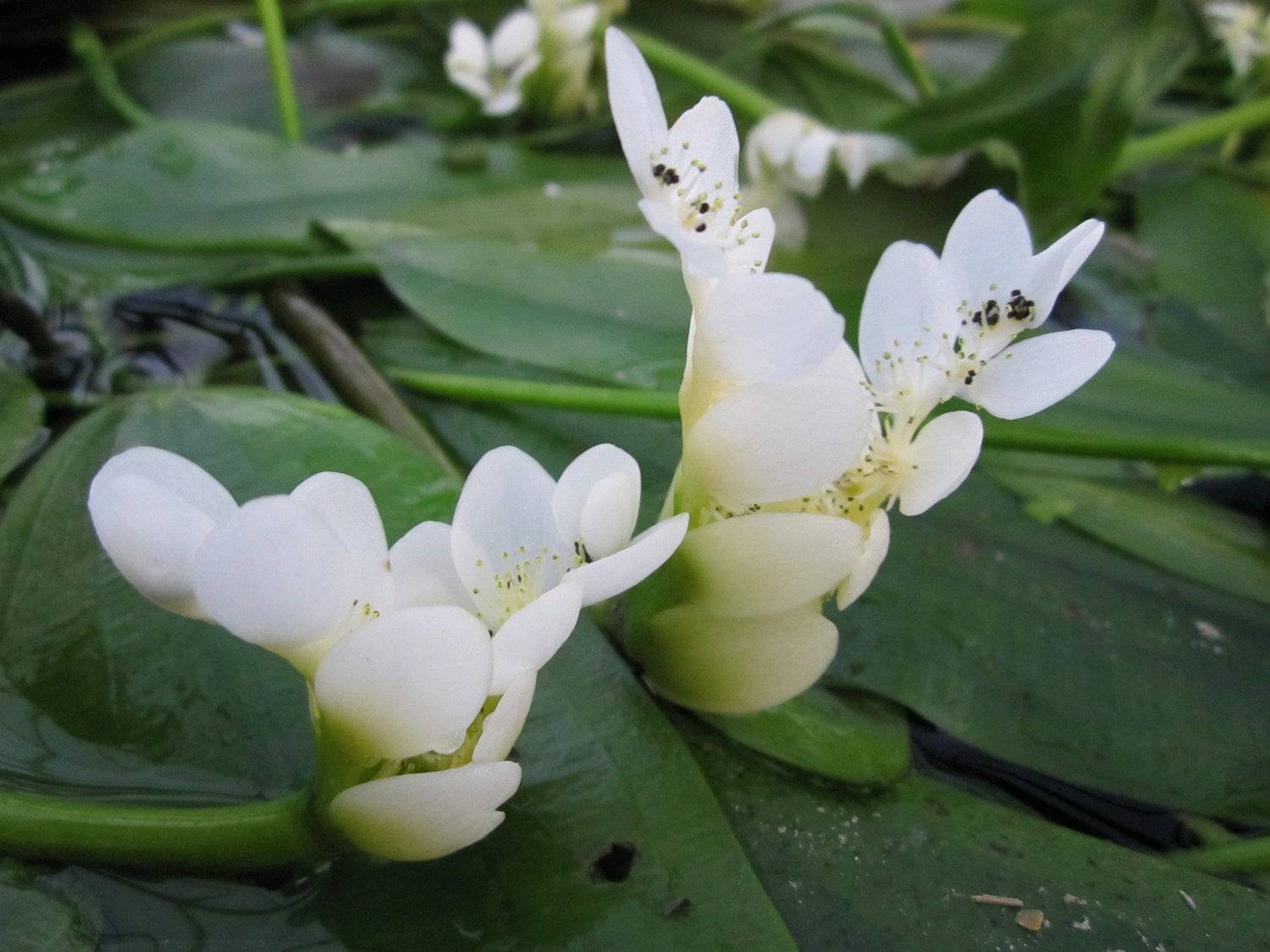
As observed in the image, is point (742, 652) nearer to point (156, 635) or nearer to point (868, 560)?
point (868, 560)

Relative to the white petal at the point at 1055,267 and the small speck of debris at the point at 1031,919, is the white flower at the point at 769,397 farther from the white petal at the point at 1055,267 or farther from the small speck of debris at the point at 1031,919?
the small speck of debris at the point at 1031,919

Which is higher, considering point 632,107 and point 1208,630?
point 632,107

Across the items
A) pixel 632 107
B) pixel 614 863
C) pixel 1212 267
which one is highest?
pixel 632 107

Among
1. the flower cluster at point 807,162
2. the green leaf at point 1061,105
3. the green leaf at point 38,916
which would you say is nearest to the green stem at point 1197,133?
the green leaf at point 1061,105

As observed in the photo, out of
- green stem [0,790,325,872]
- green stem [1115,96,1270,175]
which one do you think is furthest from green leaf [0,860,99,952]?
green stem [1115,96,1270,175]

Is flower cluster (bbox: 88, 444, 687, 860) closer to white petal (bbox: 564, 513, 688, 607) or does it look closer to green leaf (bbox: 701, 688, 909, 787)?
white petal (bbox: 564, 513, 688, 607)

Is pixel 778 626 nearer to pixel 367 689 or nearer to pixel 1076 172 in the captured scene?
pixel 367 689

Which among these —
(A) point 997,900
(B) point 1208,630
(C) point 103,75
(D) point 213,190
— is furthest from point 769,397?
(C) point 103,75
